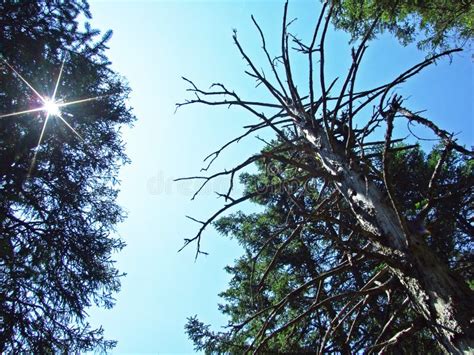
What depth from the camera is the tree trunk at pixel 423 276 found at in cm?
141

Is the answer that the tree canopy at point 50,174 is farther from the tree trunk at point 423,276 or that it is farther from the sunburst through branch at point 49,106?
the tree trunk at point 423,276

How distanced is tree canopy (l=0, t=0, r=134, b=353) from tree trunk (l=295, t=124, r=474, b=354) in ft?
20.6

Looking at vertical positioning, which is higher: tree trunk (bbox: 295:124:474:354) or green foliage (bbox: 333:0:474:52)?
green foliage (bbox: 333:0:474:52)

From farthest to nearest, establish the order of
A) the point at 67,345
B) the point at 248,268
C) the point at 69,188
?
the point at 248,268 < the point at 69,188 < the point at 67,345

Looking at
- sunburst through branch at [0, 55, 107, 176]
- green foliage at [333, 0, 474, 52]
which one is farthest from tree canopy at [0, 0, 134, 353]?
green foliage at [333, 0, 474, 52]

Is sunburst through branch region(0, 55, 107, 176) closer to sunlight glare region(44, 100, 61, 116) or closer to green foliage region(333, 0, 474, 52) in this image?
sunlight glare region(44, 100, 61, 116)

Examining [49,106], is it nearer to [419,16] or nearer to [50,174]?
[50,174]

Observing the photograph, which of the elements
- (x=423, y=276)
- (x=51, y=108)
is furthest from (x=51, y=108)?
(x=423, y=276)

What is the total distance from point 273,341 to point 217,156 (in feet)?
20.2

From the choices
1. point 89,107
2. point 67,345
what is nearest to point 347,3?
point 89,107

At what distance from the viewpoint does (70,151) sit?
7.68m

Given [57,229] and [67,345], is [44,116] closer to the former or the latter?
[57,229]

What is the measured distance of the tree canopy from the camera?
613cm

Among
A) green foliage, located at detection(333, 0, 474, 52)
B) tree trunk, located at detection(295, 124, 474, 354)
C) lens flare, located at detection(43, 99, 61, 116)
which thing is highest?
lens flare, located at detection(43, 99, 61, 116)
